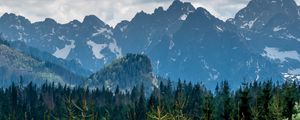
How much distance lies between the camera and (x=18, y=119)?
191 meters

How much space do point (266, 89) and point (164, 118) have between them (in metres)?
60.8

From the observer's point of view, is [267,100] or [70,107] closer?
[70,107]

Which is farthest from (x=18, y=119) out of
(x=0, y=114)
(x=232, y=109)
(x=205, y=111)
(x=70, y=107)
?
(x=70, y=107)

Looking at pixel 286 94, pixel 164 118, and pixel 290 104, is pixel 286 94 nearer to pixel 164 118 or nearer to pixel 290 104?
pixel 290 104

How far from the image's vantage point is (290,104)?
94.6m

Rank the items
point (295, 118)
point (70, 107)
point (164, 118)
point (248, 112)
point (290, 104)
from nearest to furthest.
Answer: point (164, 118), point (70, 107), point (295, 118), point (248, 112), point (290, 104)

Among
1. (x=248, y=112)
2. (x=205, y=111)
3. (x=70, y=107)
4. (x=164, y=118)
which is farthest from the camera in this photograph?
(x=248, y=112)

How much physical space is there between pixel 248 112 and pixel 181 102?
50.0 meters

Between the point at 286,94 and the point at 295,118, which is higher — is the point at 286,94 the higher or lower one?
the higher one

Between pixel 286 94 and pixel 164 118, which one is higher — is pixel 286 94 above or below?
above

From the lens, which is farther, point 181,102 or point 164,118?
point 181,102

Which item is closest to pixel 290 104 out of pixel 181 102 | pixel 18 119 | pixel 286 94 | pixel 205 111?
pixel 286 94

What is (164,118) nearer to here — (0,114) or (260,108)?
(260,108)

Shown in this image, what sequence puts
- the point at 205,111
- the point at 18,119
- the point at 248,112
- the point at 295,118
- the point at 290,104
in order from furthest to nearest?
the point at 18,119 < the point at 290,104 < the point at 248,112 < the point at 205,111 < the point at 295,118
